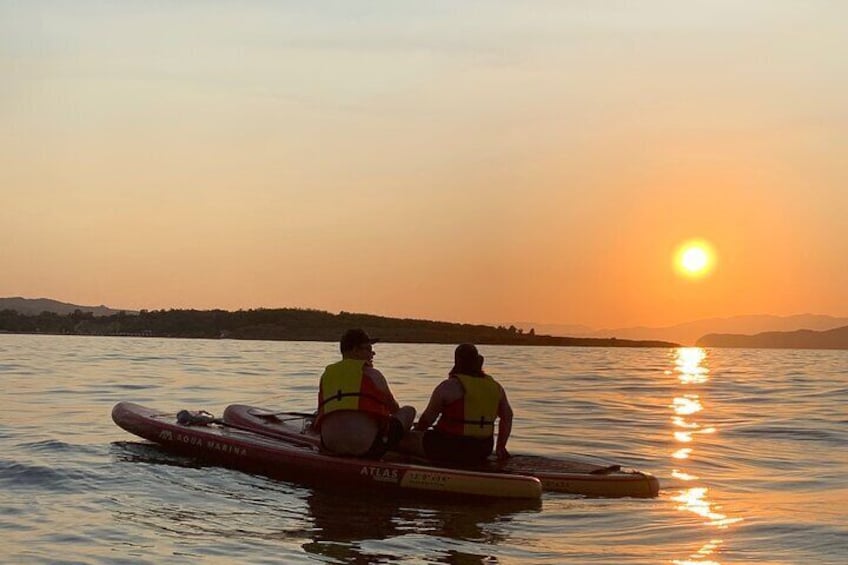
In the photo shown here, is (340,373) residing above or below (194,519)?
above

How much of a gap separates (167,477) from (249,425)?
2.23 m

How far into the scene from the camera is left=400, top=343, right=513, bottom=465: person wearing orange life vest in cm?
1179

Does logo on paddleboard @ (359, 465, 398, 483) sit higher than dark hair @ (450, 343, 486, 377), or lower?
lower

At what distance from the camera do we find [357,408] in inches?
472

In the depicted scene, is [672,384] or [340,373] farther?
[672,384]

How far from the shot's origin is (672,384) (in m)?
38.8

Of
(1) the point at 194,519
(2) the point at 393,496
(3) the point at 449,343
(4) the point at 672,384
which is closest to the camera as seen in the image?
(1) the point at 194,519

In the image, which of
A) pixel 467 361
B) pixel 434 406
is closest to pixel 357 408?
pixel 434 406

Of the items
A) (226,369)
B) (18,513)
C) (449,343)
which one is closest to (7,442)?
(18,513)

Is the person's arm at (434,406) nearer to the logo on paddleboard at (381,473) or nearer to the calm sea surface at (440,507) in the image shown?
the logo on paddleboard at (381,473)

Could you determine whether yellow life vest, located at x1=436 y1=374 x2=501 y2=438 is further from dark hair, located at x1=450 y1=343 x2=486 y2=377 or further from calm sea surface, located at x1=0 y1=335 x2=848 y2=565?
calm sea surface, located at x1=0 y1=335 x2=848 y2=565

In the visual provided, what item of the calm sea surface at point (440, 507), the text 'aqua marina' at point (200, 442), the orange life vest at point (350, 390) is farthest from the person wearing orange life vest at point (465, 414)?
the text 'aqua marina' at point (200, 442)

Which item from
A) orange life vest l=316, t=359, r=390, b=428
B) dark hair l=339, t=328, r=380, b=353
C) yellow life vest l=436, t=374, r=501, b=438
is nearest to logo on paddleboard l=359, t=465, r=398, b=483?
orange life vest l=316, t=359, r=390, b=428

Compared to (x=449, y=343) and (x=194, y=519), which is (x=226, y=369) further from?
(x=449, y=343)
